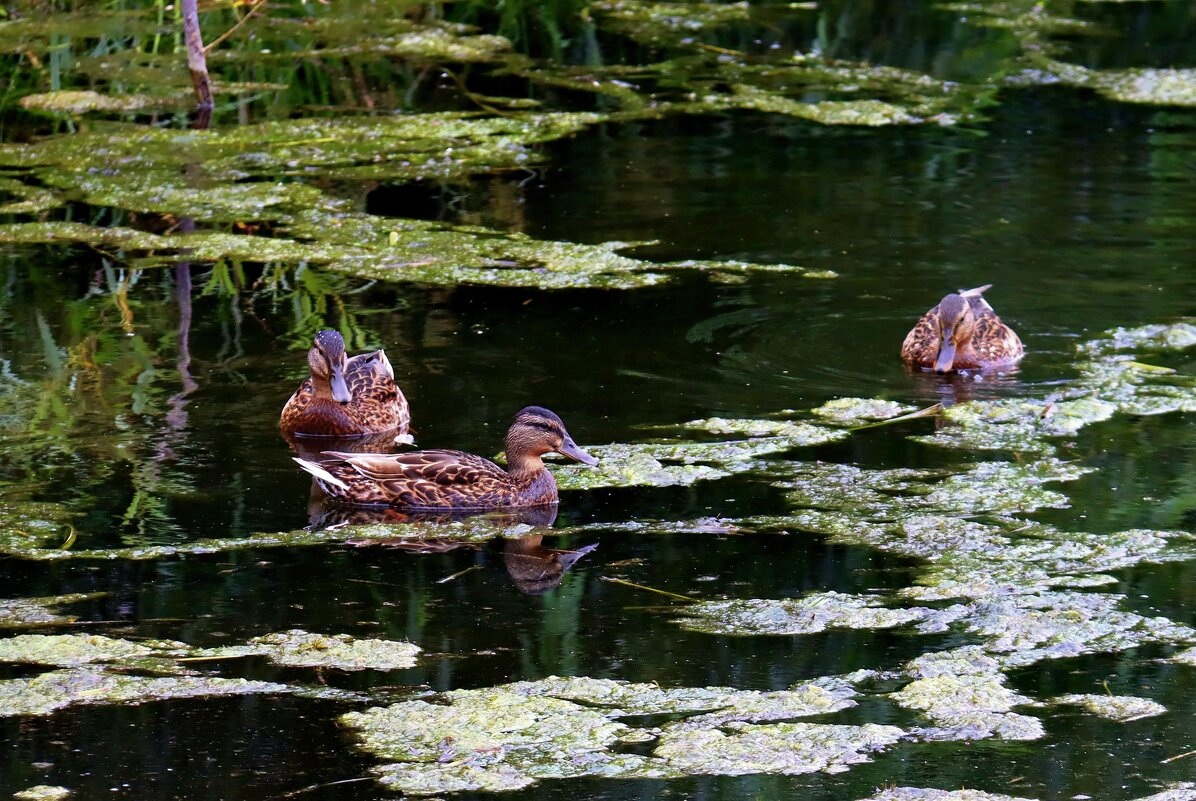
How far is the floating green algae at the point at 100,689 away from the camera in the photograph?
493 centimetres

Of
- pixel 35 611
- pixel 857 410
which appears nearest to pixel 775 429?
pixel 857 410

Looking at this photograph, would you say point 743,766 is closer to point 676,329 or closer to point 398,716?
point 398,716

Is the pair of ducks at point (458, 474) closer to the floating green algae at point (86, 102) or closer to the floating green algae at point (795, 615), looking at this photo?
the floating green algae at point (795, 615)

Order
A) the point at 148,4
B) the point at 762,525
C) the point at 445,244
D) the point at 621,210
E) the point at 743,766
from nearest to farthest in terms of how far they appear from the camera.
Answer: the point at 743,766 → the point at 762,525 → the point at 445,244 → the point at 621,210 → the point at 148,4

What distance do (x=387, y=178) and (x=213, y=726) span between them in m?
7.26

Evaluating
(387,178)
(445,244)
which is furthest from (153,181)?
(445,244)

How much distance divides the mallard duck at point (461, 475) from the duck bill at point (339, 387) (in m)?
0.77

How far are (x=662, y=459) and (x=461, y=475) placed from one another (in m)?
0.83

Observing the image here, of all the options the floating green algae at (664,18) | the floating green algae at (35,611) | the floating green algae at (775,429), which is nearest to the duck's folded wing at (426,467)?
the floating green algae at (775,429)

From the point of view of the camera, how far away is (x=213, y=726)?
4812 mm

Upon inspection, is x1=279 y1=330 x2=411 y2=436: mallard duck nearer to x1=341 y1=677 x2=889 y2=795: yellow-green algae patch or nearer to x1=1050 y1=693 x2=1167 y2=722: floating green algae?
x1=341 y1=677 x2=889 y2=795: yellow-green algae patch

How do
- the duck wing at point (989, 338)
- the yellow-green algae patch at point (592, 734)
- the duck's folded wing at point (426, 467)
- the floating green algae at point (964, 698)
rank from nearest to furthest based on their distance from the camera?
the yellow-green algae patch at point (592, 734) → the floating green algae at point (964, 698) → the duck's folded wing at point (426, 467) → the duck wing at point (989, 338)

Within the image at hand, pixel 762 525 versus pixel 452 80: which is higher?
pixel 452 80

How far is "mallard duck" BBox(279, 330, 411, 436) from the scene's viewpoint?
7727 millimetres
